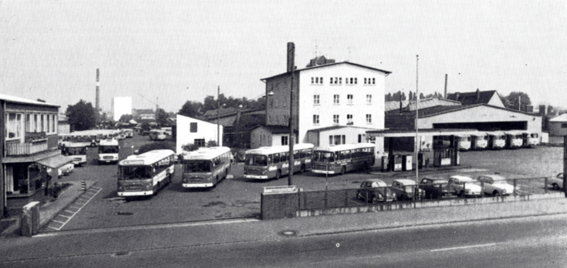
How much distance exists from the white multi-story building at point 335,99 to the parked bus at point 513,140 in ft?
52.6

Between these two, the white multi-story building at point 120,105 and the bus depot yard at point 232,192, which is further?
the white multi-story building at point 120,105

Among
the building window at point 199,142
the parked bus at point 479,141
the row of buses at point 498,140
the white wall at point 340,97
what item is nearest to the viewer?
the white wall at point 340,97

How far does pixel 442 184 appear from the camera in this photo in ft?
77.8

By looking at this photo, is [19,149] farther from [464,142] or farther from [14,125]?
[464,142]

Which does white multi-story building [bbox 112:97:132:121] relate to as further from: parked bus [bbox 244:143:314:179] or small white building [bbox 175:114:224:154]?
parked bus [bbox 244:143:314:179]

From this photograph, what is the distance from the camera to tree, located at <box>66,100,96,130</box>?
100 m

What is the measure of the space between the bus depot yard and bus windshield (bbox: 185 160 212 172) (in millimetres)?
1420

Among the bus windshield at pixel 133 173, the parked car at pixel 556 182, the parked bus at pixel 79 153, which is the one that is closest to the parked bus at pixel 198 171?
the bus windshield at pixel 133 173

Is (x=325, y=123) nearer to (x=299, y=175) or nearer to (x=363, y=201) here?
(x=299, y=175)

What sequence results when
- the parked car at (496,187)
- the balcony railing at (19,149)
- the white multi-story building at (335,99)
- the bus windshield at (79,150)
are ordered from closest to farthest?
1. the parked car at (496,187)
2. the balcony railing at (19,149)
3. the bus windshield at (79,150)
4. the white multi-story building at (335,99)

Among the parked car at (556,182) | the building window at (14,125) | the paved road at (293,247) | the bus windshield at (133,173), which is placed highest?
the building window at (14,125)

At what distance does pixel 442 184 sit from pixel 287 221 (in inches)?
346

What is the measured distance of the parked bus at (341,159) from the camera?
34562mm

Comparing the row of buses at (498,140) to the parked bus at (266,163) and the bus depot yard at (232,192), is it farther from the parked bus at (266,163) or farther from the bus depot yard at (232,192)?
the parked bus at (266,163)
